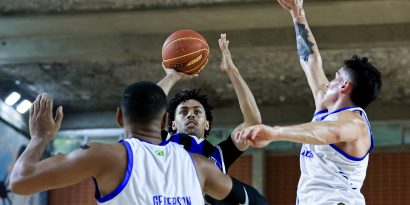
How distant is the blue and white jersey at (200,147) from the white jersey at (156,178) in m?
1.96

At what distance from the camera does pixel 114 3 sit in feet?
27.9

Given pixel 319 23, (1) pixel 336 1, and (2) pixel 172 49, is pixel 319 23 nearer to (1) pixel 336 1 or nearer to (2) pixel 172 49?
(1) pixel 336 1

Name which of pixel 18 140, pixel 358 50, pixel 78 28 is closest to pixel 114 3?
pixel 78 28

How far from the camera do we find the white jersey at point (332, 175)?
4145 mm

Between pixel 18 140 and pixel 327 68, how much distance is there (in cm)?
532

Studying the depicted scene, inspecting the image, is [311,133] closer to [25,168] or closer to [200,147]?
[25,168]

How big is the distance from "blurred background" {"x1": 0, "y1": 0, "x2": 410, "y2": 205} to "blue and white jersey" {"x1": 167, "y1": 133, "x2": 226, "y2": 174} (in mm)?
3484

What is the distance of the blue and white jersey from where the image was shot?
5.00 metres

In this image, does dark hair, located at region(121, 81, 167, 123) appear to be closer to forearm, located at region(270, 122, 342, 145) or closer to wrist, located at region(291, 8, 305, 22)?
forearm, located at region(270, 122, 342, 145)

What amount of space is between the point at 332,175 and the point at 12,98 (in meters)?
8.36

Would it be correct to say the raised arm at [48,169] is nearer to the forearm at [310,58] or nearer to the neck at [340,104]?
the neck at [340,104]

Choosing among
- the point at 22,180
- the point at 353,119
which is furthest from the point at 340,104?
the point at 22,180

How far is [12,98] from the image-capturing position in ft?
37.9

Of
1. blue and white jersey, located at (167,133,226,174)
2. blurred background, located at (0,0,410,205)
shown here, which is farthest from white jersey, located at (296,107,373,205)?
blurred background, located at (0,0,410,205)
